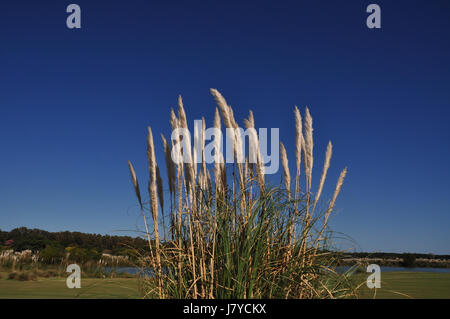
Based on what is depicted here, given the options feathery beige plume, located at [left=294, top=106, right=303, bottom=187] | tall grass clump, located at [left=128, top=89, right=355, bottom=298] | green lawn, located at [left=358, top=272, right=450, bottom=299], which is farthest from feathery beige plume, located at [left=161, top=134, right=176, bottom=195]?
green lawn, located at [left=358, top=272, right=450, bottom=299]

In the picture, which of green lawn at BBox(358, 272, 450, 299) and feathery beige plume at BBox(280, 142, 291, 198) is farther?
green lawn at BBox(358, 272, 450, 299)

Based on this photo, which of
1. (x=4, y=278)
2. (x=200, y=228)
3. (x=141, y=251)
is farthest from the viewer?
(x=4, y=278)

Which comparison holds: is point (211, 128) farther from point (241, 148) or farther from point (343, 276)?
point (343, 276)

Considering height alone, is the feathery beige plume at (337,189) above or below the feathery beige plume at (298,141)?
below

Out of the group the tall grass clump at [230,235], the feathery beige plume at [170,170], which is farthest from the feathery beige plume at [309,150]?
the feathery beige plume at [170,170]

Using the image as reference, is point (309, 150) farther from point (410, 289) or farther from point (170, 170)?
point (410, 289)

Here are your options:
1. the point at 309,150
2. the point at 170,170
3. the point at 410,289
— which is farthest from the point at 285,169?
the point at 410,289

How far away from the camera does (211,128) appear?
299 centimetres

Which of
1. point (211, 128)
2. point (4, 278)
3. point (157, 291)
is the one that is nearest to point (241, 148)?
point (211, 128)

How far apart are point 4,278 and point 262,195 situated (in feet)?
29.2

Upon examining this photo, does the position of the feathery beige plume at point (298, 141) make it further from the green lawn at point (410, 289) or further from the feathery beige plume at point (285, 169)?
the green lawn at point (410, 289)

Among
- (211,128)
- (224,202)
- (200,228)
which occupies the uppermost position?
(211,128)

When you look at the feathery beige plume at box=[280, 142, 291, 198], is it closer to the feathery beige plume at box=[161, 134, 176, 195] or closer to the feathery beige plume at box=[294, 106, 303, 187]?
the feathery beige plume at box=[294, 106, 303, 187]
